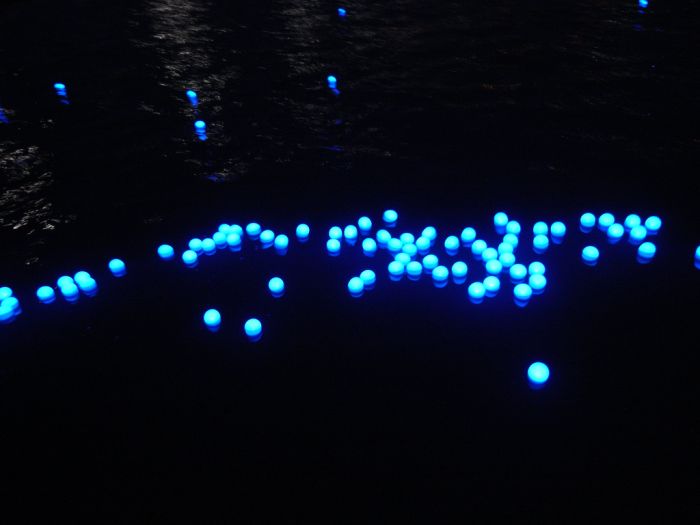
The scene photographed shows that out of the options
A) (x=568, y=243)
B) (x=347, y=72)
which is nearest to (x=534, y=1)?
(x=347, y=72)

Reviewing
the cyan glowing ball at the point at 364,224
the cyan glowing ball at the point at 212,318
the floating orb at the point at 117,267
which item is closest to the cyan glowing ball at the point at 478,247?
the cyan glowing ball at the point at 364,224

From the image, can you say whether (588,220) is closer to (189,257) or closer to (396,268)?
(396,268)

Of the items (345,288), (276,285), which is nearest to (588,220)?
(345,288)

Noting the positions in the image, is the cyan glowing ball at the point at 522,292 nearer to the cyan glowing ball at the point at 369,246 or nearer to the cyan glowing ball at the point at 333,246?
the cyan glowing ball at the point at 369,246

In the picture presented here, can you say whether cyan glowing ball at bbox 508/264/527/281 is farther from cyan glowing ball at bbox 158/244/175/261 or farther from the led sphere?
cyan glowing ball at bbox 158/244/175/261

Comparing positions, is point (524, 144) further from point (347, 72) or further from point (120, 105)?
point (120, 105)

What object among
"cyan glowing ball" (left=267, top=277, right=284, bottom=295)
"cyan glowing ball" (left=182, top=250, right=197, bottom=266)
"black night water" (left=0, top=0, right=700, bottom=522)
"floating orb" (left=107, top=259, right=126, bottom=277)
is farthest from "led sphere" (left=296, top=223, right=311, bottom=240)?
"floating orb" (left=107, top=259, right=126, bottom=277)
